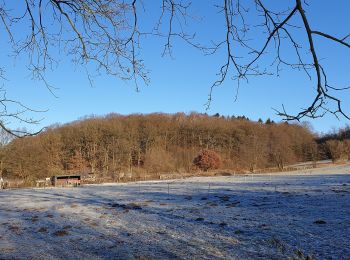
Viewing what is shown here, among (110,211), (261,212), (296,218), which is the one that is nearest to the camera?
(296,218)

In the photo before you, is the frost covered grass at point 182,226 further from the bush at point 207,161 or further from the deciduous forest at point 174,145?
the bush at point 207,161

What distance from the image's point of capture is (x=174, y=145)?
313 ft

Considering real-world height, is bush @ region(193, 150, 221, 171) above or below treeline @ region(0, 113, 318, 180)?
below

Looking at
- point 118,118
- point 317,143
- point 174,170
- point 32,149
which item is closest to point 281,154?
point 317,143

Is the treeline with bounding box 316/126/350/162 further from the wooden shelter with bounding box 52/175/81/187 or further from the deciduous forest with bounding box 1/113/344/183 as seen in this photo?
the wooden shelter with bounding box 52/175/81/187

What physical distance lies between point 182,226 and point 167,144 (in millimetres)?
75297

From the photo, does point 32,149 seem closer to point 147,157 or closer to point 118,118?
point 147,157

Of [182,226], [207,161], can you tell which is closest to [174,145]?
[207,161]

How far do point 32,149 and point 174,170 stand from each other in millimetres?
29872

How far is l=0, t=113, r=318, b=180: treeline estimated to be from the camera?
7688cm

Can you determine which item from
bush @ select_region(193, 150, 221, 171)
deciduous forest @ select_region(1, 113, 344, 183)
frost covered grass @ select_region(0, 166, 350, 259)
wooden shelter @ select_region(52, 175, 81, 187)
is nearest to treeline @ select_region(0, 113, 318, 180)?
deciduous forest @ select_region(1, 113, 344, 183)

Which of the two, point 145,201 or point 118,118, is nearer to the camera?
point 145,201

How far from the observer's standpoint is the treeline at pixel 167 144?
76.9 m

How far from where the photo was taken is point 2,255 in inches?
576
